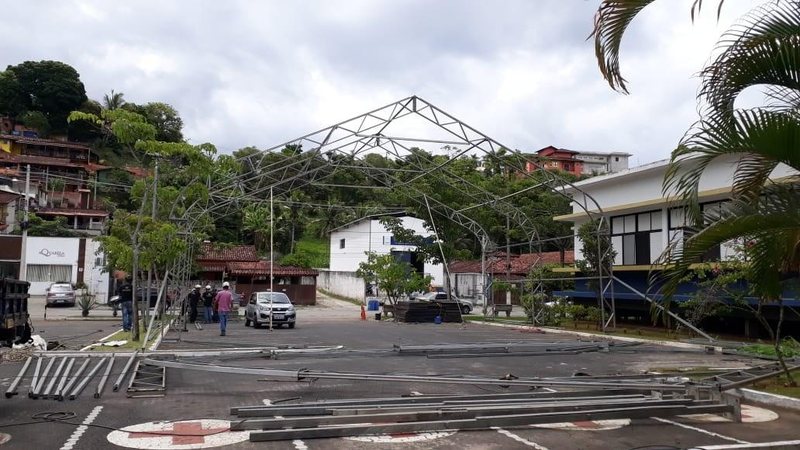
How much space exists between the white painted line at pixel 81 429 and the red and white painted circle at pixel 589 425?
17.8ft

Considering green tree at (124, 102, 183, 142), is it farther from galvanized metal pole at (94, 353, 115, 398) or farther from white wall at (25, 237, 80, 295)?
galvanized metal pole at (94, 353, 115, 398)

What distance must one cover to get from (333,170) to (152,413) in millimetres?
18075

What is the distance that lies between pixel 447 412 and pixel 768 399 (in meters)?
5.44

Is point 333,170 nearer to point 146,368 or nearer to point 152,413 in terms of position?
point 146,368

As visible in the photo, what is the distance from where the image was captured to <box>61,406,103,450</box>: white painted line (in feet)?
23.5

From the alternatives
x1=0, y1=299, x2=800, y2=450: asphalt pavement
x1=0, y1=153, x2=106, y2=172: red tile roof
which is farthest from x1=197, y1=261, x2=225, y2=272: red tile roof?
x1=0, y1=153, x2=106, y2=172: red tile roof

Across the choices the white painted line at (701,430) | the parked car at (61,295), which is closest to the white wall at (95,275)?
the parked car at (61,295)

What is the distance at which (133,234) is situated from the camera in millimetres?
18500

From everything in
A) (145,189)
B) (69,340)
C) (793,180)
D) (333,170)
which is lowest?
(69,340)

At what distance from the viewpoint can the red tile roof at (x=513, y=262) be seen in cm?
3931

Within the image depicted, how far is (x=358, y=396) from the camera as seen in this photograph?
10.4 m

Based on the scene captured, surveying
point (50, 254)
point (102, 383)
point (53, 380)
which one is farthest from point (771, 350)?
point (50, 254)

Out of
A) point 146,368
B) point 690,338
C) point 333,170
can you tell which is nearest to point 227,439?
point 146,368

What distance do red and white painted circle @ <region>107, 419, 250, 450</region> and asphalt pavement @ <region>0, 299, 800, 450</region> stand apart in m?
0.02
